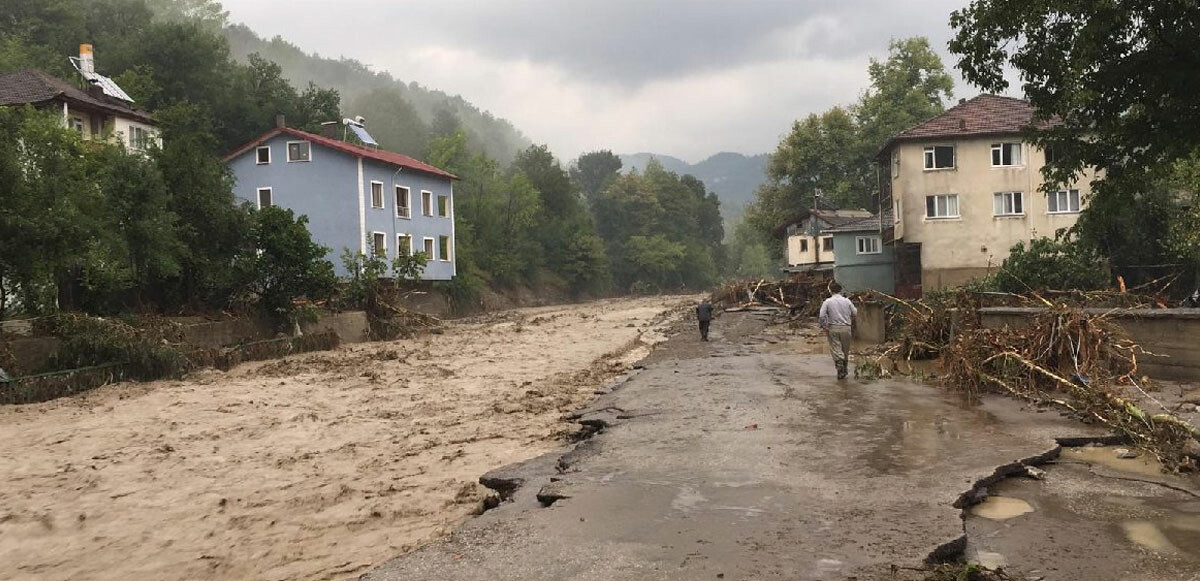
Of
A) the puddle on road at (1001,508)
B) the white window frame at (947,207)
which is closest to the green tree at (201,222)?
the puddle on road at (1001,508)

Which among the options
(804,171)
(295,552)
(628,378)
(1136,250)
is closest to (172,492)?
(295,552)

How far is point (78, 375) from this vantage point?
18016mm

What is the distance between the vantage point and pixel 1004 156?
1551 inches

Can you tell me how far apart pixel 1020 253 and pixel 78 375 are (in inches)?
1115

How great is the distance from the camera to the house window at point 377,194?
144 feet

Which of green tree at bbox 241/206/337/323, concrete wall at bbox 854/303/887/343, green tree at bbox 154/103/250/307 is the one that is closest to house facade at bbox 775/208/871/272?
concrete wall at bbox 854/303/887/343

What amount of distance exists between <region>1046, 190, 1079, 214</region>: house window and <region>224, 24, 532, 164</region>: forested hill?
51.8 metres

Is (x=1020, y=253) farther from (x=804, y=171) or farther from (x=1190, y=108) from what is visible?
(x=804, y=171)

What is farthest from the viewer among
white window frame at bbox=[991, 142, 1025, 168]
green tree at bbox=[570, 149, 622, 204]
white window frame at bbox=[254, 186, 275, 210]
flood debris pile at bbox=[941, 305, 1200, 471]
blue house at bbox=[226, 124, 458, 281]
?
green tree at bbox=[570, 149, 622, 204]

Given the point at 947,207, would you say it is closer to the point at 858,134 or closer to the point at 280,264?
the point at 858,134

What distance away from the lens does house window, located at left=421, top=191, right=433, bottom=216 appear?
48875 millimetres

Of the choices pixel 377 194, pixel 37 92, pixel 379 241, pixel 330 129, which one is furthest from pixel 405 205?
pixel 37 92

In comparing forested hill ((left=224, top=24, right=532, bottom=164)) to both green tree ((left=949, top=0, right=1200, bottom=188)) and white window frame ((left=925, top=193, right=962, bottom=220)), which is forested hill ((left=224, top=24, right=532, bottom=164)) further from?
green tree ((left=949, top=0, right=1200, bottom=188))

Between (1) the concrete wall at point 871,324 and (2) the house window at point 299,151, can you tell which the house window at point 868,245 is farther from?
(2) the house window at point 299,151
